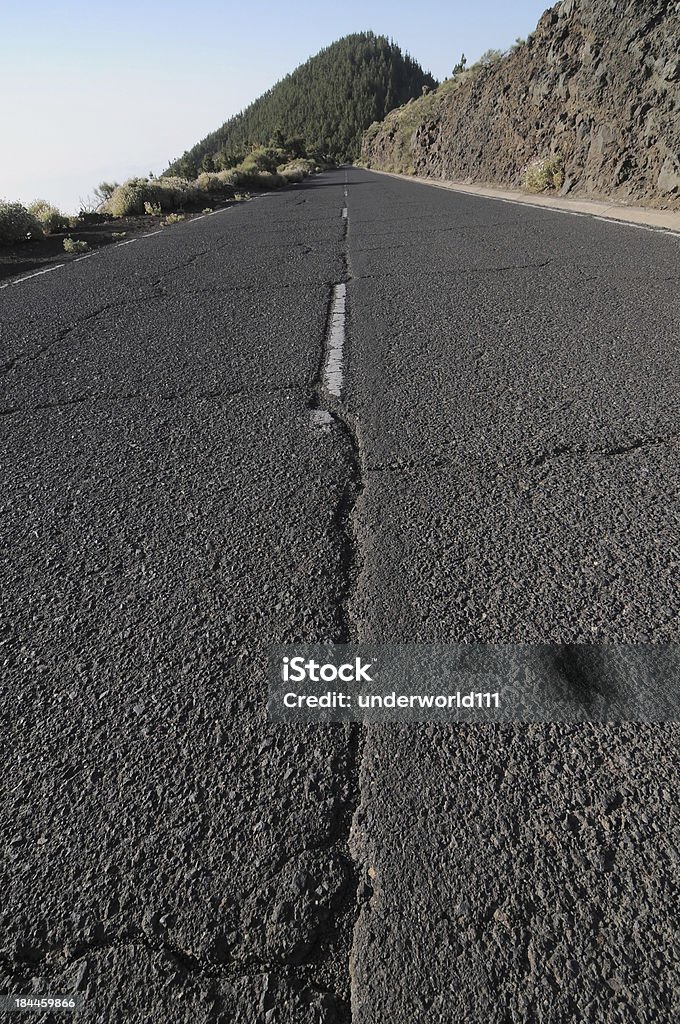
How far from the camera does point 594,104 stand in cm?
1590

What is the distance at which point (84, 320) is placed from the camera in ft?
20.4

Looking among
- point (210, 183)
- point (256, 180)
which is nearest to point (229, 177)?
point (256, 180)

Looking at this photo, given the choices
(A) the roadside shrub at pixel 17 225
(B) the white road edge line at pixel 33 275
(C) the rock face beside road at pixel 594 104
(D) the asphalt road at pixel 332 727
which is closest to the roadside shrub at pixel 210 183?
(C) the rock face beside road at pixel 594 104

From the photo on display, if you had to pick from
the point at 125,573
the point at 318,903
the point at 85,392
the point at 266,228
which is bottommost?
the point at 318,903

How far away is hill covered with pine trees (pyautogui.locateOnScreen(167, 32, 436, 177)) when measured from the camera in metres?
141

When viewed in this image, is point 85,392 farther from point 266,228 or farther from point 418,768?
point 266,228

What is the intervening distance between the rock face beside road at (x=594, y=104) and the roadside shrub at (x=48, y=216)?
1295 cm

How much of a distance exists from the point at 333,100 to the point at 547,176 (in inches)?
6353

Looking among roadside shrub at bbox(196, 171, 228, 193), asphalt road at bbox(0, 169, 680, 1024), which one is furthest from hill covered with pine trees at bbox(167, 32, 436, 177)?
asphalt road at bbox(0, 169, 680, 1024)

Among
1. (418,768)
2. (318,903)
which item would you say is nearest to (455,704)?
(418,768)

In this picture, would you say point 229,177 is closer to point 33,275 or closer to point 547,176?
point 547,176

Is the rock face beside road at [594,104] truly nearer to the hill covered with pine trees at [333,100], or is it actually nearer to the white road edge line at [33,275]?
the white road edge line at [33,275]

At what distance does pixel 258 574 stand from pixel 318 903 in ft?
3.84

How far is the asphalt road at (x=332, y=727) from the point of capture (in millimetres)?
1210
